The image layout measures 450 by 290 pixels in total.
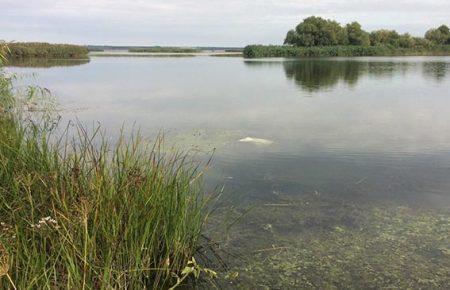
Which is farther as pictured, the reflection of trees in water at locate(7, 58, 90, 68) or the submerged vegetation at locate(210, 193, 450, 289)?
the reflection of trees in water at locate(7, 58, 90, 68)

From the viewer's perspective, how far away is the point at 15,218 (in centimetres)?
285

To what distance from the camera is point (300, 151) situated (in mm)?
7402

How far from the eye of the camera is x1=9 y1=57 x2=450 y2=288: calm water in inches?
172

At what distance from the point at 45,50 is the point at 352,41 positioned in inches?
1751

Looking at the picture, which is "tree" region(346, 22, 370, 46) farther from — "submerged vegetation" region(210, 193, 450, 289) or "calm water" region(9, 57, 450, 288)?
"submerged vegetation" region(210, 193, 450, 289)

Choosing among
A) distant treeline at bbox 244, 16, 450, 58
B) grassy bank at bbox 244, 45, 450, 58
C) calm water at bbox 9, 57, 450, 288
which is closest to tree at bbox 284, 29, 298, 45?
distant treeline at bbox 244, 16, 450, 58

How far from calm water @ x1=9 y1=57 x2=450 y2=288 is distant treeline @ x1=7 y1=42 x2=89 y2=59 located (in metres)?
25.7

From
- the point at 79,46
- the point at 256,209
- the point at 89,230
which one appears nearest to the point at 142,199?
the point at 89,230

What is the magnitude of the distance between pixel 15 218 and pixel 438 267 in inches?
124

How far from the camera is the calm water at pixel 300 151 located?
172 inches

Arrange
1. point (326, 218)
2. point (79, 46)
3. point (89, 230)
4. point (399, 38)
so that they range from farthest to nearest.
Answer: point (399, 38)
point (79, 46)
point (326, 218)
point (89, 230)

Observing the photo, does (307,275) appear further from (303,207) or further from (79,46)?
(79,46)

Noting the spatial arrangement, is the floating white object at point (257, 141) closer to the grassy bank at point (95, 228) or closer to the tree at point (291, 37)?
the grassy bank at point (95, 228)

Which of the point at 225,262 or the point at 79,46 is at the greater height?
the point at 79,46
